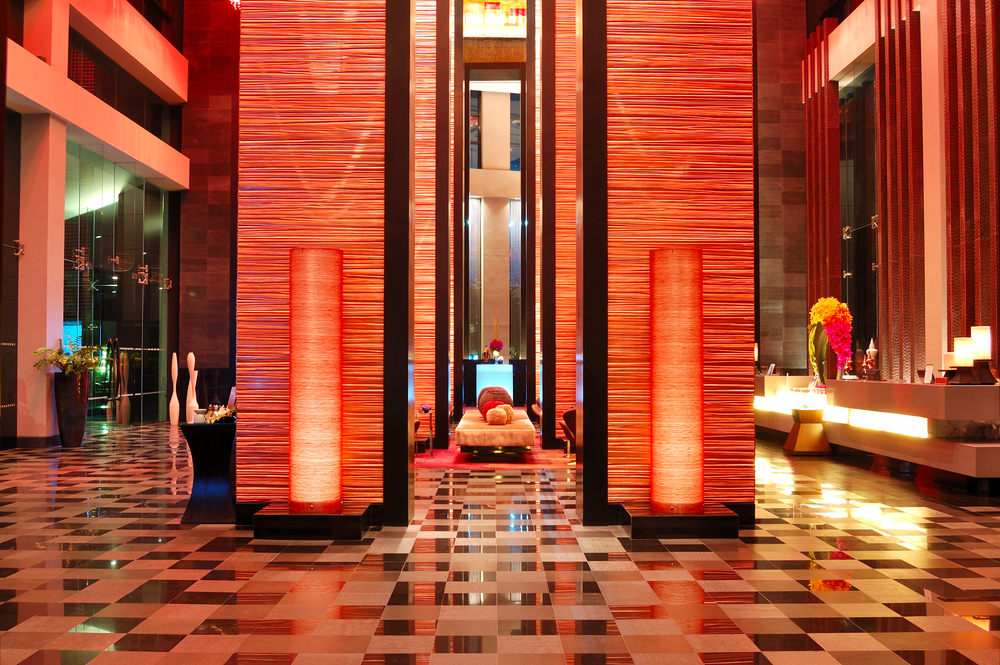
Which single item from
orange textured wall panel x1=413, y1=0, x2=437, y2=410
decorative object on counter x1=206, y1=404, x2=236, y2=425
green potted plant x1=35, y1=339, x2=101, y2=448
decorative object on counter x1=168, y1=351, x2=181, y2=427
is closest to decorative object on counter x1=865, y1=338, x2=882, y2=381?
orange textured wall panel x1=413, y1=0, x2=437, y2=410

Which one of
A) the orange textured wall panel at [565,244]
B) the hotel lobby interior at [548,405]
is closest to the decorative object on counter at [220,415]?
the hotel lobby interior at [548,405]

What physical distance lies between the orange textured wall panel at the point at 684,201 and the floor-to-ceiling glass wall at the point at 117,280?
964cm

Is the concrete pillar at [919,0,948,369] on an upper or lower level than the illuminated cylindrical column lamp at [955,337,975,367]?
upper

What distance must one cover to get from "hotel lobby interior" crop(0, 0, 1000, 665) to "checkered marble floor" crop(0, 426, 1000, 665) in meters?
0.03

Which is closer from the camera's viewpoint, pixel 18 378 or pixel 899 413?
pixel 899 413

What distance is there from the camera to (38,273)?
10383 mm

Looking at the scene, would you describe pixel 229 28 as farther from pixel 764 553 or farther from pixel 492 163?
pixel 764 553

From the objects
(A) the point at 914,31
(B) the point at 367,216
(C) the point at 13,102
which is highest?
(A) the point at 914,31

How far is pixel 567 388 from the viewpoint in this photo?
970cm

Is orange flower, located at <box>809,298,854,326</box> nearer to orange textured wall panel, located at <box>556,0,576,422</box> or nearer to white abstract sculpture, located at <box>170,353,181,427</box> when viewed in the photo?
orange textured wall panel, located at <box>556,0,576,422</box>

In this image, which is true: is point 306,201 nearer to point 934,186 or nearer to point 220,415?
point 220,415

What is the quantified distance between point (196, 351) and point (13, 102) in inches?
242

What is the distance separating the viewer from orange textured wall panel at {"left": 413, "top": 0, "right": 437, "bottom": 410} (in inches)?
400

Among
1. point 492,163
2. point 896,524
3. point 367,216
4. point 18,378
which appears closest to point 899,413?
point 896,524
